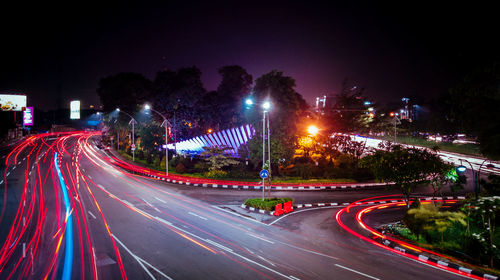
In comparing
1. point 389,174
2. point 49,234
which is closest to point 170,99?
point 49,234

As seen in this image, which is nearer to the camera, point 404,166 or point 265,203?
point 404,166

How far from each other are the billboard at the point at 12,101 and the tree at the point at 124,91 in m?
16.2

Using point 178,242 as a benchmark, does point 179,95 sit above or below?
above

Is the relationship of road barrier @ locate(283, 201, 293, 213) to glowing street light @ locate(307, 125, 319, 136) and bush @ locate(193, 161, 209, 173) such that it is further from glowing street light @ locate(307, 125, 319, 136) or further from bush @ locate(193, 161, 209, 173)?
glowing street light @ locate(307, 125, 319, 136)

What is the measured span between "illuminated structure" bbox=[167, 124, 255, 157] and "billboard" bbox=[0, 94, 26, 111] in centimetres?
2146

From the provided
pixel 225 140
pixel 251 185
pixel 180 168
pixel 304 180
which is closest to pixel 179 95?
pixel 225 140

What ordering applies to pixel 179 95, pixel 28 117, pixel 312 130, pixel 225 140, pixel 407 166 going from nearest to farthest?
pixel 407 166 → pixel 225 140 → pixel 312 130 → pixel 179 95 → pixel 28 117

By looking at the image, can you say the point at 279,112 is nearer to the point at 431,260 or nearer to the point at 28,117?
the point at 431,260

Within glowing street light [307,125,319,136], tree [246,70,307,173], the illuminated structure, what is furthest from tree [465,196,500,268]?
glowing street light [307,125,319,136]

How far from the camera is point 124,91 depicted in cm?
5322

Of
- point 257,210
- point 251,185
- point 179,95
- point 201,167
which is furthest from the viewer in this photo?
point 179,95

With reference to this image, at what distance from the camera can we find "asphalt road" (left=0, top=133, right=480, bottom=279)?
408 inches

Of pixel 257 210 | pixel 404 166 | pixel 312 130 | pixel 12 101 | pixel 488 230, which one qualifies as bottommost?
pixel 257 210

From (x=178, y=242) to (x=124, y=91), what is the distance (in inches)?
1841
